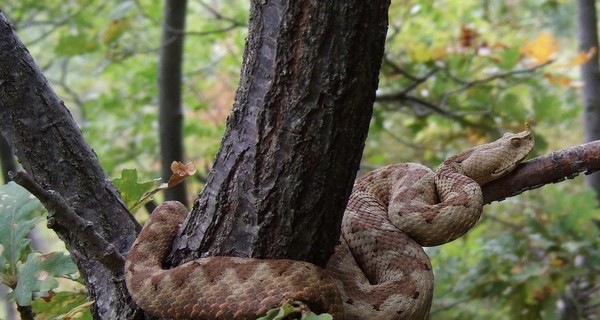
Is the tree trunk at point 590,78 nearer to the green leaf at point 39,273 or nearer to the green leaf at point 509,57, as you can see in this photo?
the green leaf at point 509,57

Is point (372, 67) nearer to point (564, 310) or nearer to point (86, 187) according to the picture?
point (86, 187)

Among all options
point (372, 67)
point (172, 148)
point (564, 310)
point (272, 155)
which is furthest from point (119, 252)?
point (564, 310)

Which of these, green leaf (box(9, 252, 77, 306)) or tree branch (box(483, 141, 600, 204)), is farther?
tree branch (box(483, 141, 600, 204))

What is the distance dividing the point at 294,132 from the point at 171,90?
2.98 meters

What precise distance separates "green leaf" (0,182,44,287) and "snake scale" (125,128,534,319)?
1.03 ft

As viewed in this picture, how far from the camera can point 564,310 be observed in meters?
5.20

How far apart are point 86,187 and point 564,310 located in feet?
13.9

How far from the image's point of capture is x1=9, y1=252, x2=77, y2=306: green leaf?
72.3 inches

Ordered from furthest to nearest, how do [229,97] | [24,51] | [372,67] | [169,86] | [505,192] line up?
[229,97], [169,86], [505,192], [24,51], [372,67]

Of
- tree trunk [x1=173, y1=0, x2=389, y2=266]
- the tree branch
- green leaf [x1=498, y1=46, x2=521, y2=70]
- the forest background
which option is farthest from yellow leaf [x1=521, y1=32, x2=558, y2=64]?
tree trunk [x1=173, y1=0, x2=389, y2=266]

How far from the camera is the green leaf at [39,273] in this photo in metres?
1.84

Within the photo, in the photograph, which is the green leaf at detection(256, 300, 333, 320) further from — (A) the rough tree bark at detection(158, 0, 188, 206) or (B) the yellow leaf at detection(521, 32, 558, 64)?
(B) the yellow leaf at detection(521, 32, 558, 64)

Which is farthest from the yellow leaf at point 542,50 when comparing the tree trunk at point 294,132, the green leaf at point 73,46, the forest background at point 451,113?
the tree trunk at point 294,132

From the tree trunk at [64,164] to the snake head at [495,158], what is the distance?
130cm
